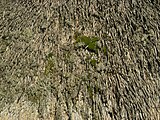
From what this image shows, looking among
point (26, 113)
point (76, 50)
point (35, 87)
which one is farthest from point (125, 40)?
point (26, 113)

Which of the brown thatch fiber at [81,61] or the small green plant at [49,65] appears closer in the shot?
the brown thatch fiber at [81,61]

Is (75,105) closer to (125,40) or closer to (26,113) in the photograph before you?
(26,113)

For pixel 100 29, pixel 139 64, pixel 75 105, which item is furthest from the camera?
pixel 100 29

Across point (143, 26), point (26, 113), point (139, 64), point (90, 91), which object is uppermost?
point (143, 26)

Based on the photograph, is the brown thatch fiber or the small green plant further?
the small green plant

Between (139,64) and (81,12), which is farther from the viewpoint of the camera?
(81,12)

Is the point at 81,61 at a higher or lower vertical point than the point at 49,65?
higher

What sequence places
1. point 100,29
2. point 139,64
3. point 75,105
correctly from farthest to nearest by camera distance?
point 100,29
point 139,64
point 75,105

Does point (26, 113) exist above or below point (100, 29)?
below
